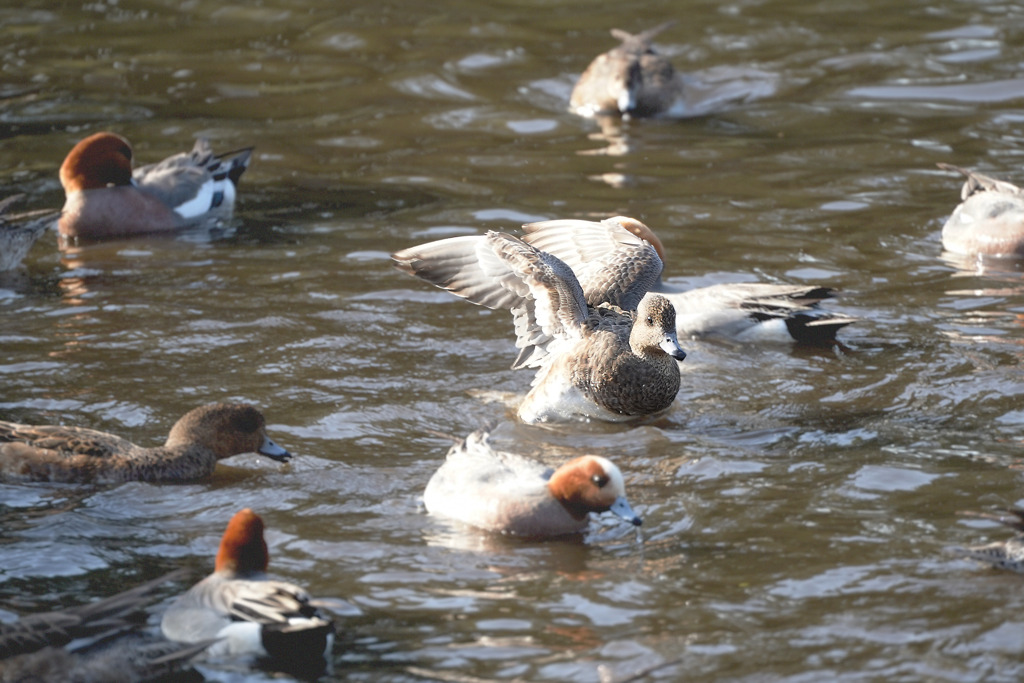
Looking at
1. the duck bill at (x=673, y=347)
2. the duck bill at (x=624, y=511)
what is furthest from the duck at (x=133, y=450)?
the duck bill at (x=673, y=347)

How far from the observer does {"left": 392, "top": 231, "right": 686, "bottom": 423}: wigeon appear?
7.42 m

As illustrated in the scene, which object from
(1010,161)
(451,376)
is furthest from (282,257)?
(1010,161)

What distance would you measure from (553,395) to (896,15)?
1109cm

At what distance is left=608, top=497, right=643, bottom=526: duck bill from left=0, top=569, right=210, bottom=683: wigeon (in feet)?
5.98

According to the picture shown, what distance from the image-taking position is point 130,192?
37.7ft

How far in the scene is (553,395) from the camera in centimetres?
755

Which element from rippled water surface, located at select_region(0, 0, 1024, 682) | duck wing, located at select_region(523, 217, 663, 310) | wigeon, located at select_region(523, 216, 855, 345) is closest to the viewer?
rippled water surface, located at select_region(0, 0, 1024, 682)

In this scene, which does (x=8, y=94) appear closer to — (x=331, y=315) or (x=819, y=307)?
(x=331, y=315)

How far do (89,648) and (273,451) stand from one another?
6.50 ft

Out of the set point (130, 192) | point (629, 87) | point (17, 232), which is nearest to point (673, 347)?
point (17, 232)

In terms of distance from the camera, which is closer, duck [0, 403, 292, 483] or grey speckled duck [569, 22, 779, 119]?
duck [0, 403, 292, 483]

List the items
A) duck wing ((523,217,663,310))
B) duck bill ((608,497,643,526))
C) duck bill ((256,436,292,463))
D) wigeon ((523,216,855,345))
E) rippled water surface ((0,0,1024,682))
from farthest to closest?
1. wigeon ((523,216,855,345))
2. duck wing ((523,217,663,310))
3. duck bill ((256,436,292,463))
4. duck bill ((608,497,643,526))
5. rippled water surface ((0,0,1024,682))

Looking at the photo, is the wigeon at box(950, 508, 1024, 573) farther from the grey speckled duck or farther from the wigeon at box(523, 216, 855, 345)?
the grey speckled duck

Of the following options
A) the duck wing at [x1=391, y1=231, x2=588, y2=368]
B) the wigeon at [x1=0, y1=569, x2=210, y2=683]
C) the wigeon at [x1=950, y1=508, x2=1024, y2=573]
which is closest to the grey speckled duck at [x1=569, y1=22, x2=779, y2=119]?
the duck wing at [x1=391, y1=231, x2=588, y2=368]
